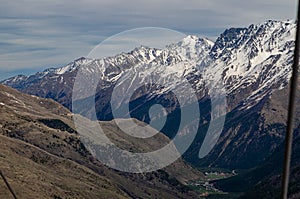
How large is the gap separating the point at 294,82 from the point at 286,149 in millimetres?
1068

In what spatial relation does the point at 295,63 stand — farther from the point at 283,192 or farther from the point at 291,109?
the point at 283,192

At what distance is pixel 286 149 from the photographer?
7.49 m

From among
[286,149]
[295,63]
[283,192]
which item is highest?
[295,63]

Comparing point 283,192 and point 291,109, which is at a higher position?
point 291,109

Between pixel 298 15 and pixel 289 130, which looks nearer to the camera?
pixel 298 15

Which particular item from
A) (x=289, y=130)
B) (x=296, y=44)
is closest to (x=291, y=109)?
(x=289, y=130)

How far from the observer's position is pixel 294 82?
25.8ft

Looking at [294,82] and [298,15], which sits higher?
[298,15]

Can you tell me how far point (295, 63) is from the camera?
7773mm

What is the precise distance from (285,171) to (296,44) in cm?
192

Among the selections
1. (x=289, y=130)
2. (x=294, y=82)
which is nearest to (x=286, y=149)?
(x=289, y=130)

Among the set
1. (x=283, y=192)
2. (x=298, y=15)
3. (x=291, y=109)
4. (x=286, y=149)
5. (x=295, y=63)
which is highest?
(x=298, y=15)

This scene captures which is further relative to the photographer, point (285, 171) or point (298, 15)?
point (285, 171)

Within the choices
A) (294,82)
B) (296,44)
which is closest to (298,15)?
(296,44)
